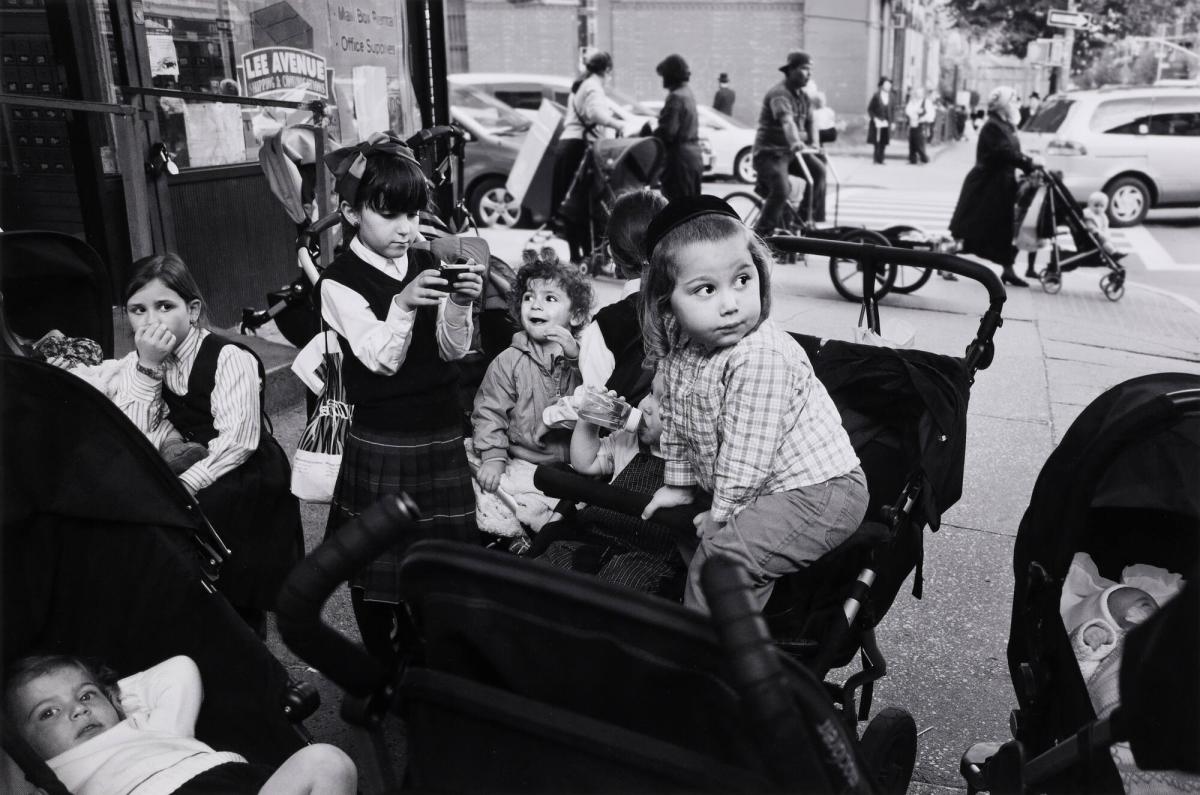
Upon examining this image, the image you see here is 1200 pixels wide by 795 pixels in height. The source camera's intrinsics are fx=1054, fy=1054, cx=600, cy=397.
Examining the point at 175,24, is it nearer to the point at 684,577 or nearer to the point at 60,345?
the point at 60,345

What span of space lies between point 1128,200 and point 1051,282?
5025 millimetres

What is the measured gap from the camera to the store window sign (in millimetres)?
6332

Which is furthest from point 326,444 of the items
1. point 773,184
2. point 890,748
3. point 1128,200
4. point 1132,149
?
point 1128,200

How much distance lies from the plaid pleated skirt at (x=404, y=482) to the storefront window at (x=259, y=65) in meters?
3.71

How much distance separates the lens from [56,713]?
7.21 ft

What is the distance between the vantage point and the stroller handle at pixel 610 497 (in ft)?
7.30

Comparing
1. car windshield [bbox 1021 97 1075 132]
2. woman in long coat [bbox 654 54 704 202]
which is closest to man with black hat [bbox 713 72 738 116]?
car windshield [bbox 1021 97 1075 132]

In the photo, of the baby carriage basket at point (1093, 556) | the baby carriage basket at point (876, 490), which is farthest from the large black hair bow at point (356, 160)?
the baby carriage basket at point (1093, 556)

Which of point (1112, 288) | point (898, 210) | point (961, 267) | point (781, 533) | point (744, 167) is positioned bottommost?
point (898, 210)

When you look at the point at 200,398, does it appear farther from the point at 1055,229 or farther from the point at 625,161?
the point at 1055,229

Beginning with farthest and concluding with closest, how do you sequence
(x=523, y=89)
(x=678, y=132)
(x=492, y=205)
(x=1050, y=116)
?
1. (x=523, y=89)
2. (x=1050, y=116)
3. (x=492, y=205)
4. (x=678, y=132)

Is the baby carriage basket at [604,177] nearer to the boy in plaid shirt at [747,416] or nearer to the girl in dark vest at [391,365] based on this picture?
the girl in dark vest at [391,365]

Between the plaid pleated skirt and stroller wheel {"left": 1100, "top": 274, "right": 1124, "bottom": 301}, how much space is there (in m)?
8.11

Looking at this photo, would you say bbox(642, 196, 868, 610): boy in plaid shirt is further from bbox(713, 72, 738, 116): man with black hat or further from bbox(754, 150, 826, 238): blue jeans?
bbox(713, 72, 738, 116): man with black hat
